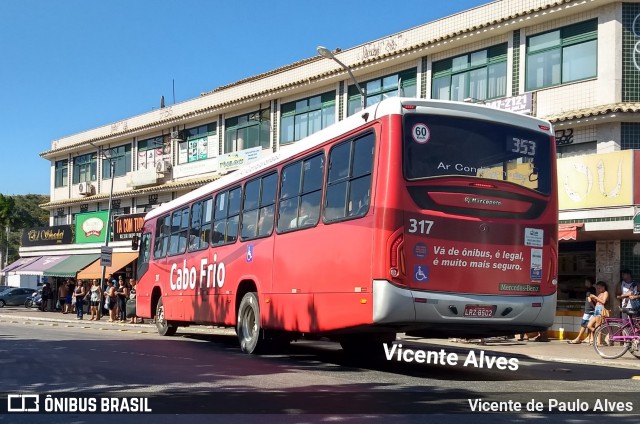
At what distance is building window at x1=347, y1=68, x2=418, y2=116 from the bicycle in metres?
14.3

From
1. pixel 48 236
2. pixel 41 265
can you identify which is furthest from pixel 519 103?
pixel 48 236

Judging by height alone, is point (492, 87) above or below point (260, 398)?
above

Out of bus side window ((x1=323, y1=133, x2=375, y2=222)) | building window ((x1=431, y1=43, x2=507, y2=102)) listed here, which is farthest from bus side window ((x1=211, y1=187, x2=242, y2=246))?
building window ((x1=431, y1=43, x2=507, y2=102))

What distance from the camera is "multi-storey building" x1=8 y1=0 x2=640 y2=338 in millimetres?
20156

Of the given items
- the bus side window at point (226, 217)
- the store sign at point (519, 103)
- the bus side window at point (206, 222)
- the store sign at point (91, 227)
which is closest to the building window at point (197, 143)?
the store sign at point (91, 227)

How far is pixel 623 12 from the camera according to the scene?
20969 millimetres

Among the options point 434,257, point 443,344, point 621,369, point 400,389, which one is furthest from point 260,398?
point 443,344

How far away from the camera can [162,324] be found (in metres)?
20.5

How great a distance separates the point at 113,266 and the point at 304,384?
3257 cm

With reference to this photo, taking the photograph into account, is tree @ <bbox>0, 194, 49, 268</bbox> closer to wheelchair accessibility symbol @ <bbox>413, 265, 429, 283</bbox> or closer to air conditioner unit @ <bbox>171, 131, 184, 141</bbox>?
air conditioner unit @ <bbox>171, 131, 184, 141</bbox>

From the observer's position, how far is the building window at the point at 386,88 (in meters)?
27.6

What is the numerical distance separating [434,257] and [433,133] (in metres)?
1.71

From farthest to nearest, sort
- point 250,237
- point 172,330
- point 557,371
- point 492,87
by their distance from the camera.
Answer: point 492,87 → point 172,330 → point 250,237 → point 557,371

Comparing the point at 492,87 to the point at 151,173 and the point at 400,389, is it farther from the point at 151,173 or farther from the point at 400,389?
the point at 151,173
